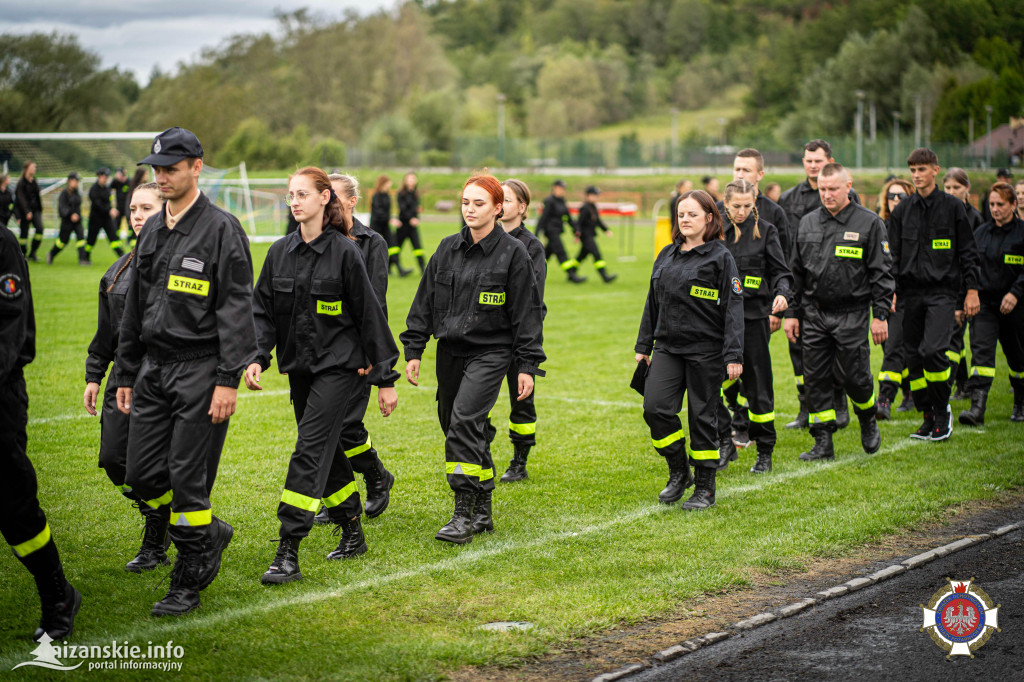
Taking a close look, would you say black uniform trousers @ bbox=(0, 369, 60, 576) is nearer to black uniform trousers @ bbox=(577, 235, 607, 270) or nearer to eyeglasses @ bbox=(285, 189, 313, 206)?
eyeglasses @ bbox=(285, 189, 313, 206)

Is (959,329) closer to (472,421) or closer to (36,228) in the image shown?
(472,421)

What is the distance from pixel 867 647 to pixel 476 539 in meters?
2.38

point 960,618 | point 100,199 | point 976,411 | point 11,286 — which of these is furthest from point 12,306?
point 100,199

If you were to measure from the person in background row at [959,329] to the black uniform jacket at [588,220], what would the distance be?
464 inches

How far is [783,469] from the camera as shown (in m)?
7.94

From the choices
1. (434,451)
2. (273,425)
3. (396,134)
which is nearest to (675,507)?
(434,451)

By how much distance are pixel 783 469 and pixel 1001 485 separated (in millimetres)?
1493

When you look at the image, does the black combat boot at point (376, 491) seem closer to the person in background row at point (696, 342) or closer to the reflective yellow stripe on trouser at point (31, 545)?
the person in background row at point (696, 342)

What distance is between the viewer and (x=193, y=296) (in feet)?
16.0

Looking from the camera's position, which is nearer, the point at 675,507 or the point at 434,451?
the point at 675,507

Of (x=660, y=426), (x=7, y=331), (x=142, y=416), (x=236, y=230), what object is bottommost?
(x=660, y=426)

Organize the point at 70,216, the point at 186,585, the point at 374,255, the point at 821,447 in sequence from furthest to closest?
the point at 70,216 → the point at 821,447 → the point at 374,255 → the point at 186,585

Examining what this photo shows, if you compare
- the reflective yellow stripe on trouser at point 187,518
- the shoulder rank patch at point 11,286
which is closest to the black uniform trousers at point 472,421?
the reflective yellow stripe on trouser at point 187,518

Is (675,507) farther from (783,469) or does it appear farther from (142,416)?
(142,416)
